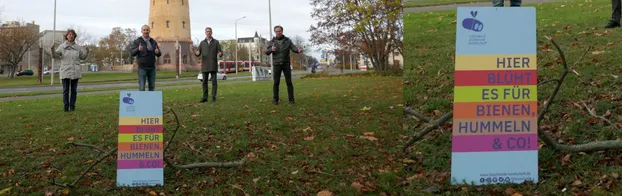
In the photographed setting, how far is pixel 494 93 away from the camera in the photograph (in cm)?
394

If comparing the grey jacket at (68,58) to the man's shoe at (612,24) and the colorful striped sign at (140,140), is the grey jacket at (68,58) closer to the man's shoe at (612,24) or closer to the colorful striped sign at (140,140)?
the colorful striped sign at (140,140)

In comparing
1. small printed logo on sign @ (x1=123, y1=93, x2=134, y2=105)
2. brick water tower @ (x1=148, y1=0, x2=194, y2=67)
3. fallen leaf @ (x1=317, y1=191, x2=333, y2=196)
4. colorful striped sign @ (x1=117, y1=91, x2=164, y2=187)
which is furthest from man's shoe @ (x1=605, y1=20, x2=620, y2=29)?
brick water tower @ (x1=148, y1=0, x2=194, y2=67)

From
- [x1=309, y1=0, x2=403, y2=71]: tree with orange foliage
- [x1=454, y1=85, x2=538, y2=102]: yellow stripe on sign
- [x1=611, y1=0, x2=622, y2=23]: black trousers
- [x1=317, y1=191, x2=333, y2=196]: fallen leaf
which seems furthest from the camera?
[x1=309, y1=0, x2=403, y2=71]: tree with orange foliage

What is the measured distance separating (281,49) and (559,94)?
4.72 metres

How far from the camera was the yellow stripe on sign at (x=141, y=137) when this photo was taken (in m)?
4.71

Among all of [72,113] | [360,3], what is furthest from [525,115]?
[360,3]

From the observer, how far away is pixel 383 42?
27281 millimetres

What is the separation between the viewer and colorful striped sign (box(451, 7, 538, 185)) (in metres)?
3.85

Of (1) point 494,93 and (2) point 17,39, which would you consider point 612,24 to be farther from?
(2) point 17,39

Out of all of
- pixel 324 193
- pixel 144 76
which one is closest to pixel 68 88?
pixel 144 76

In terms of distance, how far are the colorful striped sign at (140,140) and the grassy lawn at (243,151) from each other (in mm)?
129

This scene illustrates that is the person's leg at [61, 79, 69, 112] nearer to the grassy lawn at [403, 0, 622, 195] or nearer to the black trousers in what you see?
the grassy lawn at [403, 0, 622, 195]

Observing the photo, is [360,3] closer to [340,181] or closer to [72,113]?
[72,113]

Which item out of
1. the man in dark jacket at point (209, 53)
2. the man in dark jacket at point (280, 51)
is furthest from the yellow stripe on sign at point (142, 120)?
the man in dark jacket at point (209, 53)
